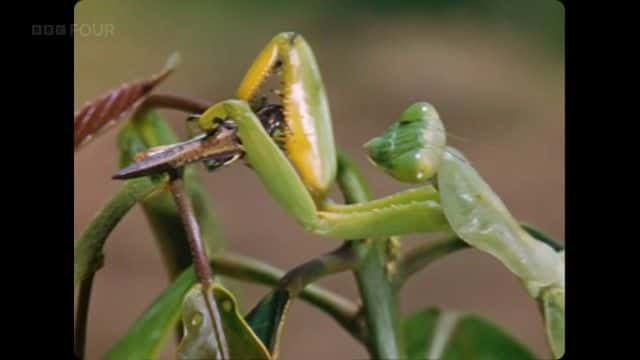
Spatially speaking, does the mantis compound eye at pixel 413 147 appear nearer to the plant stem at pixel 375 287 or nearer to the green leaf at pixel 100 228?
the plant stem at pixel 375 287

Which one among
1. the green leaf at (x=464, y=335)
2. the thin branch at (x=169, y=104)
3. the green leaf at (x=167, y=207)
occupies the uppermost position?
the thin branch at (x=169, y=104)

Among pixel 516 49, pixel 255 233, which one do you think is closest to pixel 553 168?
pixel 516 49

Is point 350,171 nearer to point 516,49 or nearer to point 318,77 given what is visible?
point 318,77

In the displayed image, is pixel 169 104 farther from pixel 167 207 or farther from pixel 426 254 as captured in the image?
pixel 426 254

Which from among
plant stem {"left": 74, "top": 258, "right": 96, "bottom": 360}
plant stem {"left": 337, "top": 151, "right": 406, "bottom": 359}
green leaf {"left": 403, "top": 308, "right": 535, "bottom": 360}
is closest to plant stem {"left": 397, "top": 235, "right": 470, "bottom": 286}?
plant stem {"left": 337, "top": 151, "right": 406, "bottom": 359}

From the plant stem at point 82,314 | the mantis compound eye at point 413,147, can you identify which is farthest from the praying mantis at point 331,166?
the plant stem at point 82,314

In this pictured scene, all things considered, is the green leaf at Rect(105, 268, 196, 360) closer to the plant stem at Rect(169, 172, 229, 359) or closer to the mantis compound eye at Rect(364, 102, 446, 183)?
the plant stem at Rect(169, 172, 229, 359)
